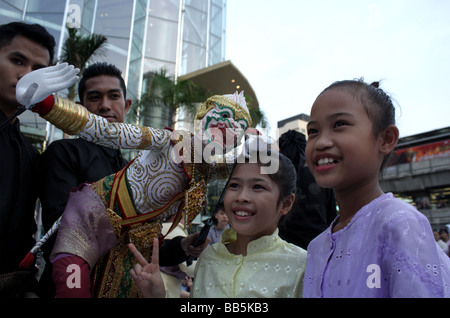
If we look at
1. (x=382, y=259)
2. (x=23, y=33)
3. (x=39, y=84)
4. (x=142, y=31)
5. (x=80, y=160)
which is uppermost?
(x=142, y=31)

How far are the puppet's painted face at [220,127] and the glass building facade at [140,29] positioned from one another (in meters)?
5.21

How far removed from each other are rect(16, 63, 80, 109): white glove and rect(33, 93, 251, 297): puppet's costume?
0.31 m

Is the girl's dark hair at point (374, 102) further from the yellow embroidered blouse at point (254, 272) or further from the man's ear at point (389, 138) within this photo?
the yellow embroidered blouse at point (254, 272)

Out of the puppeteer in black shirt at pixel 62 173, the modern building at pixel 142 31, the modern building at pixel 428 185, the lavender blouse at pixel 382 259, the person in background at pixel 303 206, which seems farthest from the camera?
the modern building at pixel 428 185

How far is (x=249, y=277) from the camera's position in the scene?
1657 mm

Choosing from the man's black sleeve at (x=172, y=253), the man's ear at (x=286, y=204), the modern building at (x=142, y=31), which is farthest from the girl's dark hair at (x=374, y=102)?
the modern building at (x=142, y=31)

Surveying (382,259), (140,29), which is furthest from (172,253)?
(140,29)

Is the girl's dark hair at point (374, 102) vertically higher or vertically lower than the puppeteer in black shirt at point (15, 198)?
higher

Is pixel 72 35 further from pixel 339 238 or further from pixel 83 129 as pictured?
pixel 339 238

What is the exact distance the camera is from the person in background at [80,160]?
2004 millimetres

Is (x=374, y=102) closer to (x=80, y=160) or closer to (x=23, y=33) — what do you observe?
(x=80, y=160)

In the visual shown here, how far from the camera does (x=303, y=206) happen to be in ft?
8.56

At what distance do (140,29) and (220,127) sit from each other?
11.7 metres

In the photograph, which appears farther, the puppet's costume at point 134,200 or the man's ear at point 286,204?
the man's ear at point 286,204
